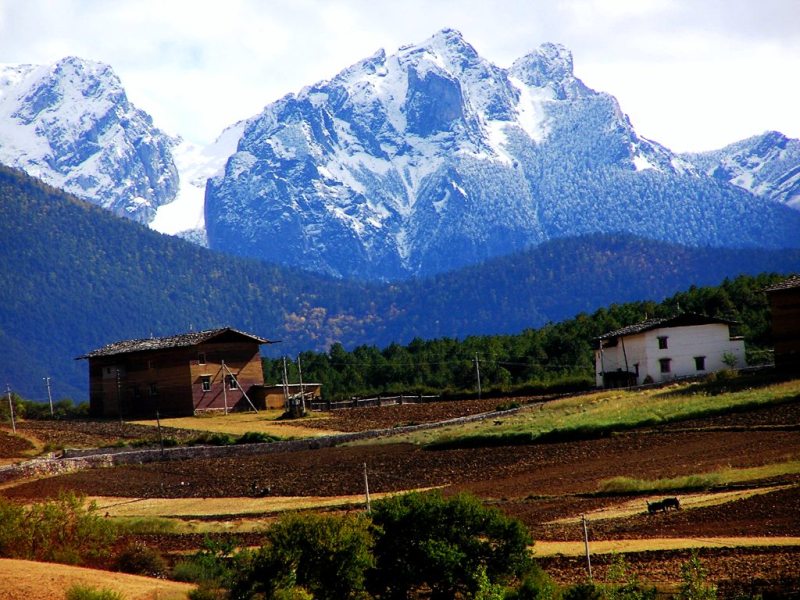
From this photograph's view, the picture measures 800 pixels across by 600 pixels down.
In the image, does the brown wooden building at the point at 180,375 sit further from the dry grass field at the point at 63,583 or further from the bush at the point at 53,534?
the dry grass field at the point at 63,583

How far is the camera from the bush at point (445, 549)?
31.5 metres

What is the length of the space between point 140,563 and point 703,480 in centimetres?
1884

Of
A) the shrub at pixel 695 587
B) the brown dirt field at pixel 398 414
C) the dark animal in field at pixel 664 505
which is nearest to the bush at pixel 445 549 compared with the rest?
the shrub at pixel 695 587

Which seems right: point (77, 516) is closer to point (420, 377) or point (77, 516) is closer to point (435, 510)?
point (435, 510)

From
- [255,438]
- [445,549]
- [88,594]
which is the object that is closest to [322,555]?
[445,549]

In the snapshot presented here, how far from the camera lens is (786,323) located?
69.8 m

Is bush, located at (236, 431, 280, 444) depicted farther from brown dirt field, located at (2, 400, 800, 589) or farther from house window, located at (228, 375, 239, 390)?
Answer: house window, located at (228, 375, 239, 390)

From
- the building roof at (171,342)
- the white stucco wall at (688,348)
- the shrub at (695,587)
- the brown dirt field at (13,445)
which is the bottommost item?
the shrub at (695,587)

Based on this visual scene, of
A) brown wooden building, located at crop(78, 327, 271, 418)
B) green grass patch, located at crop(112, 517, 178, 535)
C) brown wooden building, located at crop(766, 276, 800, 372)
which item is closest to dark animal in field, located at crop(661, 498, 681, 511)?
green grass patch, located at crop(112, 517, 178, 535)

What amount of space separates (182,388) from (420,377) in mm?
33066

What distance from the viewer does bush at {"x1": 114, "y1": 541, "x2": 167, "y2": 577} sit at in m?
33.4

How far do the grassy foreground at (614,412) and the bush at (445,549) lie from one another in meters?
27.1

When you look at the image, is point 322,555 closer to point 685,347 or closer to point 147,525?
point 147,525

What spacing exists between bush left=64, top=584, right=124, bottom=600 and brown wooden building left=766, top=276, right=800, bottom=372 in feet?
161
